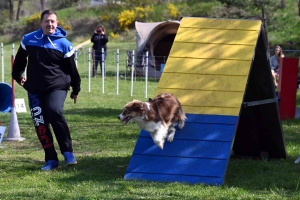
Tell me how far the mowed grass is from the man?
1.77ft

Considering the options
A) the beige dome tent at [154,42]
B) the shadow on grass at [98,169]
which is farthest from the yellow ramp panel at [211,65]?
the beige dome tent at [154,42]

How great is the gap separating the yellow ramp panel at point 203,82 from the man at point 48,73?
1.01 m

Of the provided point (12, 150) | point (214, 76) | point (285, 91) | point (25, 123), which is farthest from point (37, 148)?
point (285, 91)

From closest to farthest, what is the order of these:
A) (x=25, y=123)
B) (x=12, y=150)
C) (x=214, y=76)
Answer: (x=214, y=76) < (x=12, y=150) < (x=25, y=123)

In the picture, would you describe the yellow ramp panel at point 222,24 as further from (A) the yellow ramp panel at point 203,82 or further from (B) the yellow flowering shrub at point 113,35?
(B) the yellow flowering shrub at point 113,35

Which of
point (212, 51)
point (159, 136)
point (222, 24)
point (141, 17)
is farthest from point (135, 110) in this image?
point (141, 17)

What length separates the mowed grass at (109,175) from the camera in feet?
17.6

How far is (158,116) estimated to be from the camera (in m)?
6.27

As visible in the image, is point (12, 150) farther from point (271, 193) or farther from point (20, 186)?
point (271, 193)

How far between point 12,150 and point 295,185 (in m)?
4.13

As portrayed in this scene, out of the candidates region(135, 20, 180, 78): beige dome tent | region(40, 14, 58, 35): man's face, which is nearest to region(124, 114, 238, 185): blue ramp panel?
region(40, 14, 58, 35): man's face

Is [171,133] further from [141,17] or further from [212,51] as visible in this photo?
[141,17]

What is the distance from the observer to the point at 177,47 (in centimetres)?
685

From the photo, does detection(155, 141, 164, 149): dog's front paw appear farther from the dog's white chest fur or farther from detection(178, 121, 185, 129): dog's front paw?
detection(178, 121, 185, 129): dog's front paw
